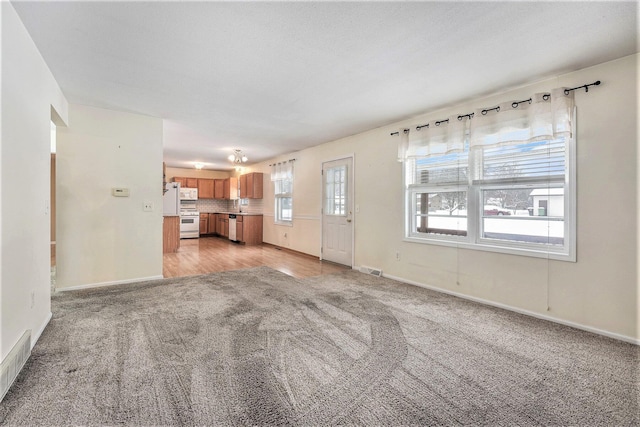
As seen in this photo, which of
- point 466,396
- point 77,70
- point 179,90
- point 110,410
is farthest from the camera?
point 179,90

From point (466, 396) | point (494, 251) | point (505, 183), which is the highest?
point (505, 183)

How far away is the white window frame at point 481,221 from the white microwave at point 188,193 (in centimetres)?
735

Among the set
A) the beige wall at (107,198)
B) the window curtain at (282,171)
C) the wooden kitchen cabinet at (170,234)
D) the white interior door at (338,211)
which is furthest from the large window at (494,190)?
the wooden kitchen cabinet at (170,234)

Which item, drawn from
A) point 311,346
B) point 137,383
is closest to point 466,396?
point 311,346

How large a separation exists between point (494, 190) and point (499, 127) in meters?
0.71

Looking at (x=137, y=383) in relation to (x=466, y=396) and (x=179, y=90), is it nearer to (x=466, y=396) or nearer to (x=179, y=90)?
(x=466, y=396)

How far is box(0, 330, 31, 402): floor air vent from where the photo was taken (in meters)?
1.68

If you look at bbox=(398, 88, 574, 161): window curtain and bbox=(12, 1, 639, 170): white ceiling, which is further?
bbox=(398, 88, 574, 161): window curtain

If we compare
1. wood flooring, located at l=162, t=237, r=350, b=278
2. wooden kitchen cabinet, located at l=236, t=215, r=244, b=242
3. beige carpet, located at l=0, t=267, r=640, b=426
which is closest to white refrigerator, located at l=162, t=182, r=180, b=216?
wood flooring, located at l=162, t=237, r=350, b=278

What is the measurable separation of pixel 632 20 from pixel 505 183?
1613 millimetres

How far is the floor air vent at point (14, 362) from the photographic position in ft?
5.50

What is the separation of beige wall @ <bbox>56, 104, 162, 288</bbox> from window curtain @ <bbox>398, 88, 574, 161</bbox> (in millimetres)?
3704

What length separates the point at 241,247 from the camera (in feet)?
25.3

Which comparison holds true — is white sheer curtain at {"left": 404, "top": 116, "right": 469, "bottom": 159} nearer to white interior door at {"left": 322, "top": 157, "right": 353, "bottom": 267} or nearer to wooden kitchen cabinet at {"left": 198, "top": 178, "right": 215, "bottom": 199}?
white interior door at {"left": 322, "top": 157, "right": 353, "bottom": 267}
